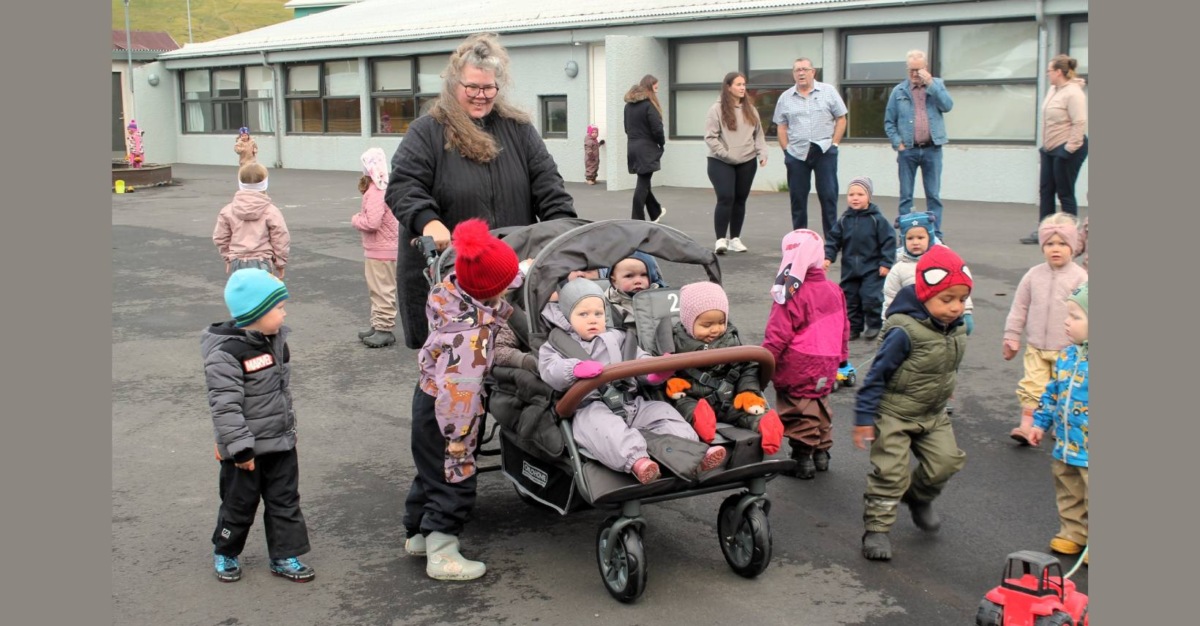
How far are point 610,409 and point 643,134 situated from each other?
995 cm

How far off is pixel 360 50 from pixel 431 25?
211 cm

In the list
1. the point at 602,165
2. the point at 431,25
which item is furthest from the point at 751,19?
the point at 431,25

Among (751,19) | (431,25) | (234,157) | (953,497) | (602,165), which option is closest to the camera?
(953,497)

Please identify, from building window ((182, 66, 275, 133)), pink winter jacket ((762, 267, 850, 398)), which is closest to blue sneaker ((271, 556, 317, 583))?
pink winter jacket ((762, 267, 850, 398))

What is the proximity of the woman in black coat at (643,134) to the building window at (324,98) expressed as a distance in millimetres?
14514

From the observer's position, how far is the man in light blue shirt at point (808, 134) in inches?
507

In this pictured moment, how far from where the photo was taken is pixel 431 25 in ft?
84.7

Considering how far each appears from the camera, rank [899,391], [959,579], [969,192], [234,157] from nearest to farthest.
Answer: [959,579], [899,391], [969,192], [234,157]

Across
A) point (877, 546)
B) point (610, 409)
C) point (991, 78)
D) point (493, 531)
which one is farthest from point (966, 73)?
point (610, 409)

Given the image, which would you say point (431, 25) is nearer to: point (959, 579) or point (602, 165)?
point (602, 165)

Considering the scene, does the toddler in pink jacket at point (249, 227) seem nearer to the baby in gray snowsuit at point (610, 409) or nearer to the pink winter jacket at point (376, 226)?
the pink winter jacket at point (376, 226)

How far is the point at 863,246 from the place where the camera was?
28.8 ft

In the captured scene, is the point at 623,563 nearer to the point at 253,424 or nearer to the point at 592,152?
the point at 253,424

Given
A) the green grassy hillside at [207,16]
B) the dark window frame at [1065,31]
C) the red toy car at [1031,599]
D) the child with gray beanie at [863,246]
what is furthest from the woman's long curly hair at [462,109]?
the green grassy hillside at [207,16]
